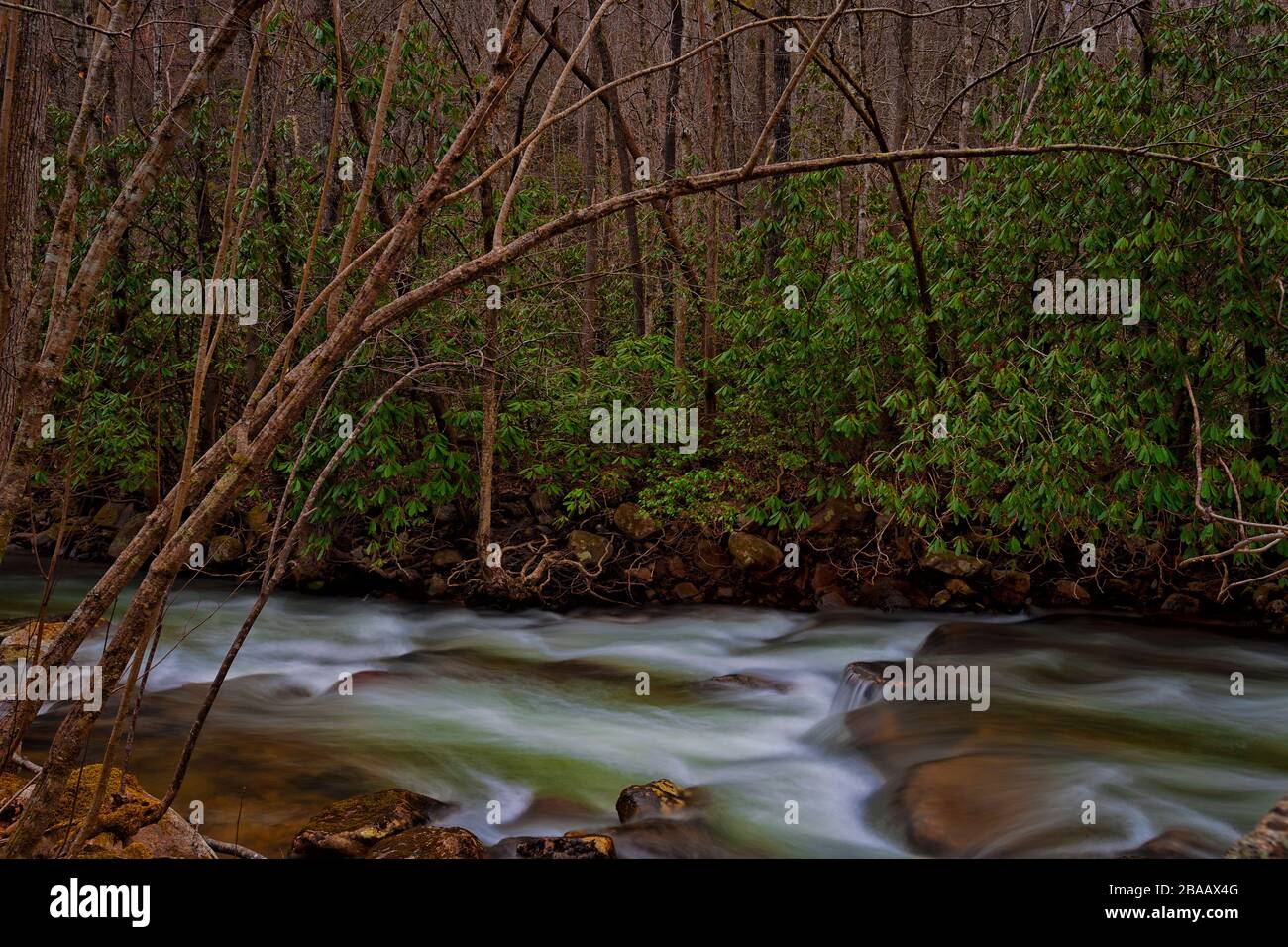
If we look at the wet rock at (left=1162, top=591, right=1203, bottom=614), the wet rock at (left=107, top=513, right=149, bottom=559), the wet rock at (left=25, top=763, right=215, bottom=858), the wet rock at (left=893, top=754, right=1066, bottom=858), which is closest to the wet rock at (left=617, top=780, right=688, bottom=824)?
the wet rock at (left=893, top=754, right=1066, bottom=858)

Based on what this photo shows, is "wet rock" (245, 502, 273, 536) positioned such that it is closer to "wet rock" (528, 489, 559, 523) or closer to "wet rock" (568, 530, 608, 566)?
"wet rock" (528, 489, 559, 523)

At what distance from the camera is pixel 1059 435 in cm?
891

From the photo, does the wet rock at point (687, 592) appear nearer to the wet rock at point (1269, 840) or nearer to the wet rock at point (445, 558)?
the wet rock at point (445, 558)

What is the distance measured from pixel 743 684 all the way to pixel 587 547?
3.13 meters

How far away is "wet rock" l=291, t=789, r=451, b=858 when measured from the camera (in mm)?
5086

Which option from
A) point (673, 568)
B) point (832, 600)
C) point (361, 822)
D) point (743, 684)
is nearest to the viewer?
point (361, 822)

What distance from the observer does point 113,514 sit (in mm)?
13227

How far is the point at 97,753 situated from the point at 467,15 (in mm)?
17841

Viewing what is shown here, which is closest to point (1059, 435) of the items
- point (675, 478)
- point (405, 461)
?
point (675, 478)

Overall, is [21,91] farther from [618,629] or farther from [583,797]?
[618,629]

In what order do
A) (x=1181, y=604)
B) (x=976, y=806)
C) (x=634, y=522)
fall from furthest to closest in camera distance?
(x=634, y=522) → (x=1181, y=604) → (x=976, y=806)

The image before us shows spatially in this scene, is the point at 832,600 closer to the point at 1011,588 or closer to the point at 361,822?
the point at 1011,588

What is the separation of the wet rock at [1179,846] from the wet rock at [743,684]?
3682mm

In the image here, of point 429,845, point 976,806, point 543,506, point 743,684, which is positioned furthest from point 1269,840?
point 543,506
